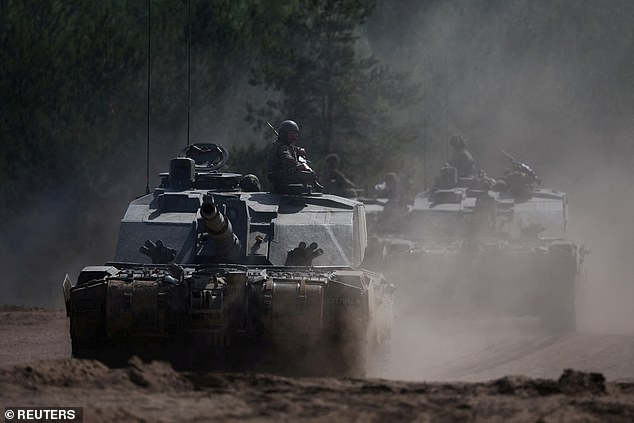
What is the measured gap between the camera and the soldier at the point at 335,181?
23.4 meters

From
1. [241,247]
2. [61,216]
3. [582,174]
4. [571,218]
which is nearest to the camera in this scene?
[241,247]

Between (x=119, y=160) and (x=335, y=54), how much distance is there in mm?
6376

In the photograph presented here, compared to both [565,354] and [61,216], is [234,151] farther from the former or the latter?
[565,354]

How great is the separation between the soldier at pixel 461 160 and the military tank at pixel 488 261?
281 cm

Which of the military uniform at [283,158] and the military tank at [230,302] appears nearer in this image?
the military tank at [230,302]

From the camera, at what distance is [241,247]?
13828mm

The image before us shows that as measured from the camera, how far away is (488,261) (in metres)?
19.9

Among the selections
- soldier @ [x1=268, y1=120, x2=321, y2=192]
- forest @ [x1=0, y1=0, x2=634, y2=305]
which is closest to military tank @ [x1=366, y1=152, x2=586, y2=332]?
soldier @ [x1=268, y1=120, x2=321, y2=192]

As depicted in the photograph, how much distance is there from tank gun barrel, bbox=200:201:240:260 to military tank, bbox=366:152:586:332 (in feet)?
16.8

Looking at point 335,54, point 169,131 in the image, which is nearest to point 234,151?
point 169,131

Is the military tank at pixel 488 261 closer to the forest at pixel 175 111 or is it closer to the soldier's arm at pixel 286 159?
the soldier's arm at pixel 286 159

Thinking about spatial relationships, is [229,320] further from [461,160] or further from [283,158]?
[461,160]

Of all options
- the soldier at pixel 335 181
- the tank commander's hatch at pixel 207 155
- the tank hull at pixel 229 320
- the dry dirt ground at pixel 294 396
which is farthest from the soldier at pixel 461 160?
the tank hull at pixel 229 320

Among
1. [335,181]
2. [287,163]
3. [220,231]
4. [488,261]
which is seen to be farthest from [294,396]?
[335,181]
